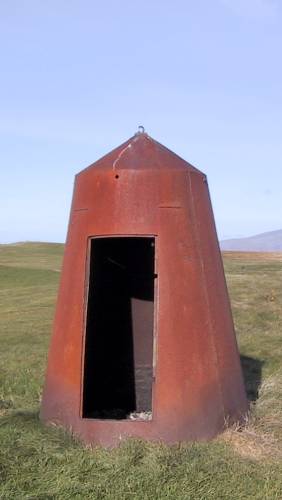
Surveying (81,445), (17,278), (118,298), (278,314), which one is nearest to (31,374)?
(118,298)

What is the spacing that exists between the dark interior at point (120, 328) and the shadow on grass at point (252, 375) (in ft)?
4.15

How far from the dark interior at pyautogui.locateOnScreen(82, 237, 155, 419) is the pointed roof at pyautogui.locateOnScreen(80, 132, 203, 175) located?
151 cm

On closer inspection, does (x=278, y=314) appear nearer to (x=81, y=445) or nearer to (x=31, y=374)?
(x=31, y=374)

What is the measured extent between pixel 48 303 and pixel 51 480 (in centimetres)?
1179

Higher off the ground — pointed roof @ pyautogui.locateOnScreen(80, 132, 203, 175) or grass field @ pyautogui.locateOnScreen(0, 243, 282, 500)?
pointed roof @ pyautogui.locateOnScreen(80, 132, 203, 175)

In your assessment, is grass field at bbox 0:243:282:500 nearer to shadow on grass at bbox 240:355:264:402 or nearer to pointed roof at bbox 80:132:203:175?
shadow on grass at bbox 240:355:264:402

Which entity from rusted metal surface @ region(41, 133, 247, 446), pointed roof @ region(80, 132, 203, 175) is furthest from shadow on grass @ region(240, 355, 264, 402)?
pointed roof @ region(80, 132, 203, 175)

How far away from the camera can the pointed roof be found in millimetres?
6457

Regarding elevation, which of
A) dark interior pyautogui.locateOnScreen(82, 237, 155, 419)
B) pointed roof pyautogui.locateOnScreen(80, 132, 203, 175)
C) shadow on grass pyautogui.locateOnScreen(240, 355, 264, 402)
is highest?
pointed roof pyautogui.locateOnScreen(80, 132, 203, 175)

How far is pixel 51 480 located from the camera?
495 cm

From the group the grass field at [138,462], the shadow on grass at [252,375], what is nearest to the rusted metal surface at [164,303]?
the grass field at [138,462]

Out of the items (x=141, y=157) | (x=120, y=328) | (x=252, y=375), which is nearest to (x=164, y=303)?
(x=141, y=157)

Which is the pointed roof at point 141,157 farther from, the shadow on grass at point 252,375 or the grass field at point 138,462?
the shadow on grass at point 252,375

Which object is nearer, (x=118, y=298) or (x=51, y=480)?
(x=51, y=480)
